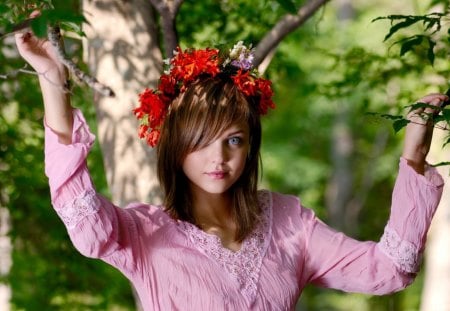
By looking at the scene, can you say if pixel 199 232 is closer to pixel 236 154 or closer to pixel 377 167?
pixel 236 154

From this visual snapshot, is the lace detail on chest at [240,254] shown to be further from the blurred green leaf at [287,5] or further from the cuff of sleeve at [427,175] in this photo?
the blurred green leaf at [287,5]

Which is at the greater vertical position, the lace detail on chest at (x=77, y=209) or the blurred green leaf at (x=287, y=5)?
the blurred green leaf at (x=287, y=5)

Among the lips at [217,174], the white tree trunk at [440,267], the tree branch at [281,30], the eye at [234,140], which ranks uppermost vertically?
the tree branch at [281,30]

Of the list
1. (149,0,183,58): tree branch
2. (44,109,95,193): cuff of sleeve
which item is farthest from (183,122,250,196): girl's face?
(149,0,183,58): tree branch

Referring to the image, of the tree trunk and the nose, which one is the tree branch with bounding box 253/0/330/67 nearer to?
the tree trunk

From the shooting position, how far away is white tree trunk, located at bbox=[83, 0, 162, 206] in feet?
10.0

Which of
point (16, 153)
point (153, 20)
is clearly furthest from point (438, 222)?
point (153, 20)

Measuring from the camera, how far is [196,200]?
2.49 meters

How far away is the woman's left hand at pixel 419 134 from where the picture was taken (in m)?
2.24

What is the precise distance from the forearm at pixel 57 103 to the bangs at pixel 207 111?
403 mm

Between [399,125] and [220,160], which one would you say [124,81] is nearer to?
[220,160]

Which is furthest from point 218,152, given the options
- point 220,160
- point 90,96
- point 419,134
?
point 90,96

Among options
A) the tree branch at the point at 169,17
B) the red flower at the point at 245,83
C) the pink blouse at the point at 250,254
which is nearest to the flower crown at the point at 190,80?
the red flower at the point at 245,83

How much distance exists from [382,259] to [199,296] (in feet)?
1.76
